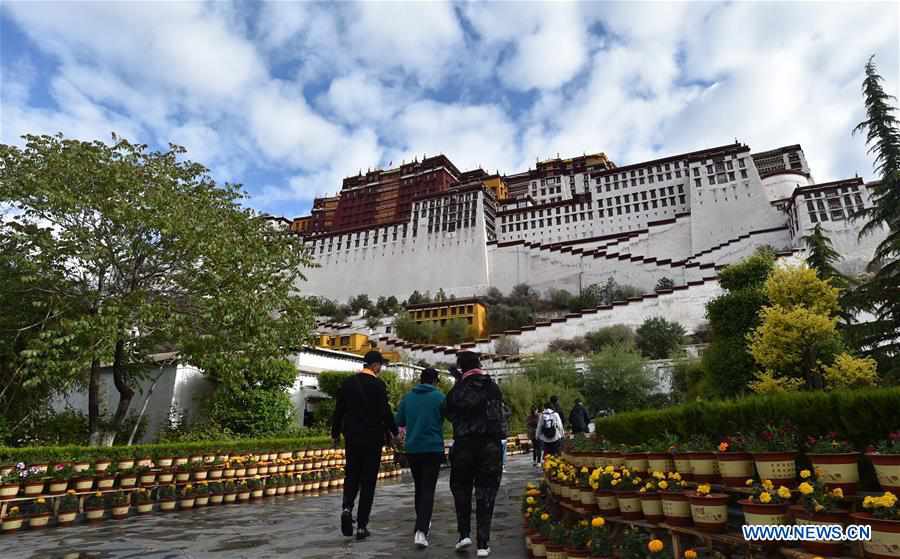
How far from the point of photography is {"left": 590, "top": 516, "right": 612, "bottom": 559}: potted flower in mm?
3107

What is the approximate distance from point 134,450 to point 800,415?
7789 millimetres

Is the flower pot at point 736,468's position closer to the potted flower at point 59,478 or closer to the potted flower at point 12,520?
the potted flower at point 12,520

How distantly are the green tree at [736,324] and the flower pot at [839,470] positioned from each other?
1147 centimetres

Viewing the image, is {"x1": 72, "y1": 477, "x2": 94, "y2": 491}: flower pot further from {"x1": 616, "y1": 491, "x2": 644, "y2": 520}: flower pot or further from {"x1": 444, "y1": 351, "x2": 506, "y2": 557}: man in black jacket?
{"x1": 616, "y1": 491, "x2": 644, "y2": 520}: flower pot

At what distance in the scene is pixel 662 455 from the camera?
11.7 ft

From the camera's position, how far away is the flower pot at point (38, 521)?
6.06m

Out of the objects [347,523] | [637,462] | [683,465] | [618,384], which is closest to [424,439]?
[347,523]

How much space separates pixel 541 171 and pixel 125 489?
6658cm

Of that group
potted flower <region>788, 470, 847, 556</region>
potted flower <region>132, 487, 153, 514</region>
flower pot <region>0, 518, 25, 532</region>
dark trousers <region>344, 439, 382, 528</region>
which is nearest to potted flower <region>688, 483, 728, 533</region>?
potted flower <region>788, 470, 847, 556</region>

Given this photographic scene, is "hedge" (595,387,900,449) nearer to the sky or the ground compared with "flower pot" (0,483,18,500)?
nearer to the sky

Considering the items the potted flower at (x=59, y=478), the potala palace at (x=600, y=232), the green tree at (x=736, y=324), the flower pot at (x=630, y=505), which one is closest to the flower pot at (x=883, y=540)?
the flower pot at (x=630, y=505)

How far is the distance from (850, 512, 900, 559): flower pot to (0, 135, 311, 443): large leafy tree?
32.7ft

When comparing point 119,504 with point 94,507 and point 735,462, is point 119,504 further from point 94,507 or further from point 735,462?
point 735,462

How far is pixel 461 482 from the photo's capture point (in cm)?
427
